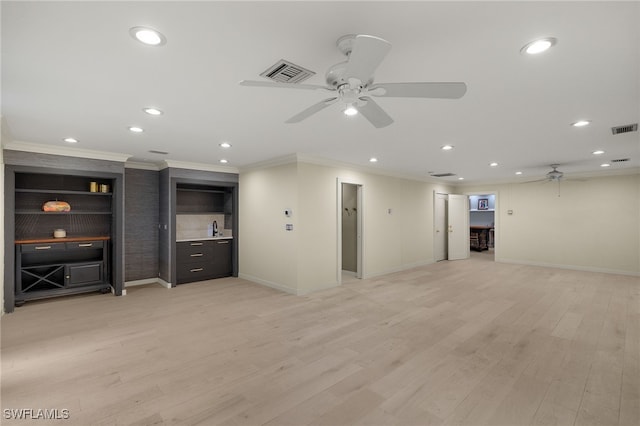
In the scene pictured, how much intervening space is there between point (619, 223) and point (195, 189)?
9.74 metres

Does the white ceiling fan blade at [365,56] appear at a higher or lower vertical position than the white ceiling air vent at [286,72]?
lower

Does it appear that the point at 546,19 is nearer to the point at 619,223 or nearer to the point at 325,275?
the point at 325,275

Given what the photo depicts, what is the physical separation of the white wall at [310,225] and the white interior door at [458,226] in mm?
2146

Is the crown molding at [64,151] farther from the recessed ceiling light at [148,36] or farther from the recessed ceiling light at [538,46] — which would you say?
the recessed ceiling light at [538,46]

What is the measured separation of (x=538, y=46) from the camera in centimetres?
178

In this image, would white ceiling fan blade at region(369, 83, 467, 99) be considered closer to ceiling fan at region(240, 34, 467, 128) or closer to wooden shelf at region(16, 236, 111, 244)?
ceiling fan at region(240, 34, 467, 128)

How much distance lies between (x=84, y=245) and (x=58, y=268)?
480mm

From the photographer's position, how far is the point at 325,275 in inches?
218

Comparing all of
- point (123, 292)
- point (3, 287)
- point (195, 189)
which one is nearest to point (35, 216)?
point (3, 287)

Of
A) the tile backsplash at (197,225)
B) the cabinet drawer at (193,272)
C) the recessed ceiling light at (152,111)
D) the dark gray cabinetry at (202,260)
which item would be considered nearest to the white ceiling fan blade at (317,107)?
the recessed ceiling light at (152,111)

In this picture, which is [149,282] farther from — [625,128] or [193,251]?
[625,128]

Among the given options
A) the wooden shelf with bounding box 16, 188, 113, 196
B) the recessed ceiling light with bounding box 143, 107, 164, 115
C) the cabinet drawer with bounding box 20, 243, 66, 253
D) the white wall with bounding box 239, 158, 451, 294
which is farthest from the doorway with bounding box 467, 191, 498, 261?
the cabinet drawer with bounding box 20, 243, 66, 253

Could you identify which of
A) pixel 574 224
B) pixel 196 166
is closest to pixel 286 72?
pixel 196 166

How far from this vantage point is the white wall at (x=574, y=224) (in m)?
6.73
